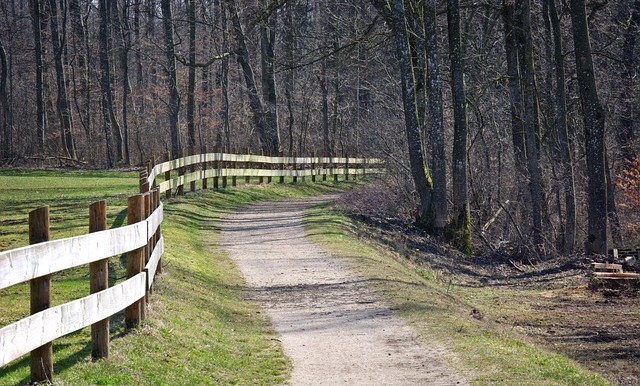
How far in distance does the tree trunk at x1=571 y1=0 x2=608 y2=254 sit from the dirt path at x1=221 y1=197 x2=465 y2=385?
733 cm

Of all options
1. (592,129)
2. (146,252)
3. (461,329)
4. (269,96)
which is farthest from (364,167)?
(146,252)

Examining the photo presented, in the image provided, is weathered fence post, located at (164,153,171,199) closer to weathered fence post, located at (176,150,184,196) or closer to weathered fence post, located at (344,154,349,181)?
weathered fence post, located at (176,150,184,196)

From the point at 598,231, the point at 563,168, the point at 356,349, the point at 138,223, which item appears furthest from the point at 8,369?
the point at 563,168

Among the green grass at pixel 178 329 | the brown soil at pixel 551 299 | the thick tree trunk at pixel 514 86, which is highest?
the thick tree trunk at pixel 514 86

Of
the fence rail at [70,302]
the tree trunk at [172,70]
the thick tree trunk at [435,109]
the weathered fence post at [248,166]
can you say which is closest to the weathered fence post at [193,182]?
the weathered fence post at [248,166]

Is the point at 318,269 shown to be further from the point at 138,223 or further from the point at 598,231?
the point at 598,231

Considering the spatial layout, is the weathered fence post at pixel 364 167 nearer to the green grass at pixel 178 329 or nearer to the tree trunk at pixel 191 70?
the tree trunk at pixel 191 70

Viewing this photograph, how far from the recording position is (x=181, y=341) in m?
10.6

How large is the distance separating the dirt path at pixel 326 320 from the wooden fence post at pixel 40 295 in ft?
9.15

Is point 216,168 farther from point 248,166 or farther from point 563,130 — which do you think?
point 563,130

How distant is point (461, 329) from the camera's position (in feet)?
38.6

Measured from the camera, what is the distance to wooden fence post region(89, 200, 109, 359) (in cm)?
850

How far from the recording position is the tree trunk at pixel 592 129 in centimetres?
2295

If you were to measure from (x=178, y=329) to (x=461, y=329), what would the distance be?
3.42m
